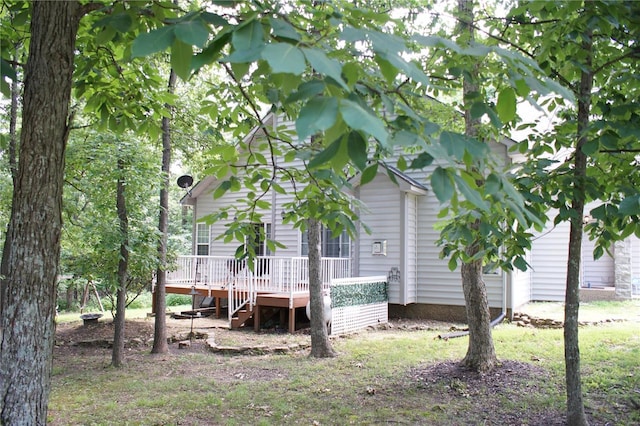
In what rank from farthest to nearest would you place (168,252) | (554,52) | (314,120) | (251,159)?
1. (168,252)
2. (554,52)
3. (251,159)
4. (314,120)

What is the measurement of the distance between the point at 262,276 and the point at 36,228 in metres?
11.0

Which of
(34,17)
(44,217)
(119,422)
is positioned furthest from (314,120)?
(119,422)

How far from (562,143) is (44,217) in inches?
153

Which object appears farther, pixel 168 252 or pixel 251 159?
pixel 168 252

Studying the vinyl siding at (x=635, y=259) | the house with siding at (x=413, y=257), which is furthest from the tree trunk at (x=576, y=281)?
the vinyl siding at (x=635, y=259)

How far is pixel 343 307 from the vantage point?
11.3 m

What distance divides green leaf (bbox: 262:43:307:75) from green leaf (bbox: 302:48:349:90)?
0.02m

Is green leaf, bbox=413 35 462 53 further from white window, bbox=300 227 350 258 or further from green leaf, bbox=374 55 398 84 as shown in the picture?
white window, bbox=300 227 350 258

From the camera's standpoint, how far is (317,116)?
1.23 metres

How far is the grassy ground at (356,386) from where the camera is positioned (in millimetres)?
5410

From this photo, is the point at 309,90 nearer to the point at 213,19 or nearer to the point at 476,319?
the point at 213,19

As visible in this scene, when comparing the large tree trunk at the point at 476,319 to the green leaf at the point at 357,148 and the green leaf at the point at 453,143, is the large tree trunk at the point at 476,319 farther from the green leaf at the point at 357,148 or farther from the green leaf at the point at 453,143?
the green leaf at the point at 357,148

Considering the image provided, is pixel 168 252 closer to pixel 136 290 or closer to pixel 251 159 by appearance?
pixel 136 290

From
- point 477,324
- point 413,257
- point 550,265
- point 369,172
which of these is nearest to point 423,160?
point 369,172
